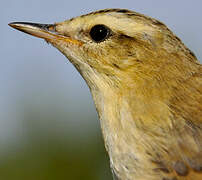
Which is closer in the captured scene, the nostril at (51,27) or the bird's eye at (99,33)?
the bird's eye at (99,33)

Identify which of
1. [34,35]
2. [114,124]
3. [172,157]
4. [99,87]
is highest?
[34,35]

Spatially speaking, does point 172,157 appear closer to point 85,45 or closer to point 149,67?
point 149,67

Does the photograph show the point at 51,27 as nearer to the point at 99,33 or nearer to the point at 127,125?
the point at 99,33

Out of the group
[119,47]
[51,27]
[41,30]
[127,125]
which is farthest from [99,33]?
[127,125]

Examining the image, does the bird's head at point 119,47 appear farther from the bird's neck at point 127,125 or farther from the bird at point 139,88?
the bird's neck at point 127,125

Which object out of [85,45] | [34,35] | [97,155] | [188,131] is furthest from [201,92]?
[97,155]

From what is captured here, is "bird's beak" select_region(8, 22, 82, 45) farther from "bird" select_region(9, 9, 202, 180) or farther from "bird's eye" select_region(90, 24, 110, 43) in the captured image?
"bird's eye" select_region(90, 24, 110, 43)

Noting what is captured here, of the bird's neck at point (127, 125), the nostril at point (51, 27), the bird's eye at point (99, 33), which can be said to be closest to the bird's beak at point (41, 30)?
the nostril at point (51, 27)

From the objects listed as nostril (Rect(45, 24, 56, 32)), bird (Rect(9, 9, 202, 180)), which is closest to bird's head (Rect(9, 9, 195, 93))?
bird (Rect(9, 9, 202, 180))
